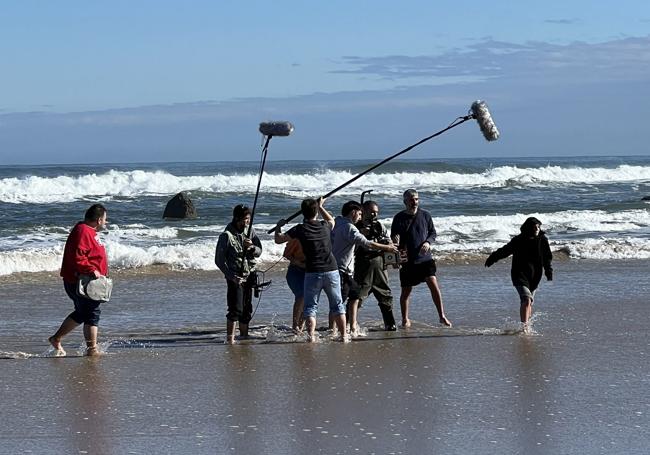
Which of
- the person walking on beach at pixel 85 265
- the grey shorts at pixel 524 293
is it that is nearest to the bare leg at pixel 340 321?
the grey shorts at pixel 524 293

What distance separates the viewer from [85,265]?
9359 millimetres

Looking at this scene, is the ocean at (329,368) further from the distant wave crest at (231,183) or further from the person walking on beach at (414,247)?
the distant wave crest at (231,183)

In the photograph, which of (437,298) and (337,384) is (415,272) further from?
(337,384)

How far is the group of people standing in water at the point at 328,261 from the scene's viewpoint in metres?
9.49

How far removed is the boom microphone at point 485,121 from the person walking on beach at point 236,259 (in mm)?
2385

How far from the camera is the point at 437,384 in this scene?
8180 millimetres

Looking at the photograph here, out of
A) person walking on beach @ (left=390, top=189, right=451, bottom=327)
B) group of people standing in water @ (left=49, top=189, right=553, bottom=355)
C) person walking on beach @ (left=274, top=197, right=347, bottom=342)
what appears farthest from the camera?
person walking on beach @ (left=390, top=189, right=451, bottom=327)

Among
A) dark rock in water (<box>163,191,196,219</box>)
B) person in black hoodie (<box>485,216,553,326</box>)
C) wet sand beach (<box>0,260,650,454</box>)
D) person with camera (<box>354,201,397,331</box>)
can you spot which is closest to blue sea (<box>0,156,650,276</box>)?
dark rock in water (<box>163,191,196,219</box>)

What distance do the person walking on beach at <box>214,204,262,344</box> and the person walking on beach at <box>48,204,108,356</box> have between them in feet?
3.90

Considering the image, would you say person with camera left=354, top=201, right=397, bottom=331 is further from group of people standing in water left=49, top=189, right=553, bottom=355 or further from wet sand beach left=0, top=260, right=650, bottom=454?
wet sand beach left=0, top=260, right=650, bottom=454

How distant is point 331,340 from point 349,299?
1.90 feet

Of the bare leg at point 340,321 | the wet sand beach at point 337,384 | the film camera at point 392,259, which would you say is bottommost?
the wet sand beach at point 337,384

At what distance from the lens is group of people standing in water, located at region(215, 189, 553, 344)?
10.0 meters

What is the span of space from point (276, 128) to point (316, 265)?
1.33 m
